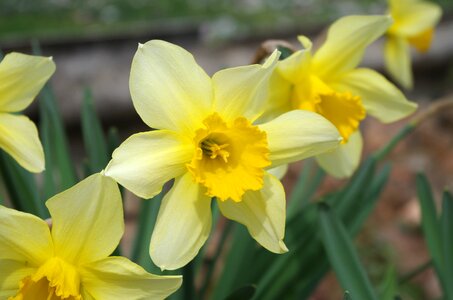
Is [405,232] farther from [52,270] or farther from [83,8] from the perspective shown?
[83,8]

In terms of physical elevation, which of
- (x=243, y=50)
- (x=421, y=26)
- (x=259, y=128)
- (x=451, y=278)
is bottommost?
(x=243, y=50)

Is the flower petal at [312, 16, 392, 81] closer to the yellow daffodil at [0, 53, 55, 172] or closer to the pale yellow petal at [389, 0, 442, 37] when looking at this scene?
the pale yellow petal at [389, 0, 442, 37]

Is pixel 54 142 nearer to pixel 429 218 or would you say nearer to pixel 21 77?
pixel 21 77

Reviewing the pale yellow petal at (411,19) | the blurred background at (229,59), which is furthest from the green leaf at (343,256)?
the blurred background at (229,59)

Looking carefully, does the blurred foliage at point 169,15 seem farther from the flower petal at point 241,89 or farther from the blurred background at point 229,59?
the flower petal at point 241,89

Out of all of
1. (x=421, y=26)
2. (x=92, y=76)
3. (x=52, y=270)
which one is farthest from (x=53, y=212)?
(x=92, y=76)

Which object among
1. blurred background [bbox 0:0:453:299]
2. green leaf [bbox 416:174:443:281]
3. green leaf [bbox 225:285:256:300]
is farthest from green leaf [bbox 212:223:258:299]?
blurred background [bbox 0:0:453:299]
